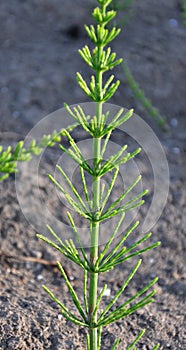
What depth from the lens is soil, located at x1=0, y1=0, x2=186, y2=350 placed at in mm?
2359

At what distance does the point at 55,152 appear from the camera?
→ 11.7ft

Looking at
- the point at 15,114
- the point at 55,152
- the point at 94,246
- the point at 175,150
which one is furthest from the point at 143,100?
the point at 94,246

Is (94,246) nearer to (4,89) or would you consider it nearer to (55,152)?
(55,152)

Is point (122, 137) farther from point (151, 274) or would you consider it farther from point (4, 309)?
point (4, 309)

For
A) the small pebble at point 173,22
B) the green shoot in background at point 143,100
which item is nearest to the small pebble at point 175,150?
the green shoot in background at point 143,100

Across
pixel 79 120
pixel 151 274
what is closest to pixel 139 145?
pixel 151 274

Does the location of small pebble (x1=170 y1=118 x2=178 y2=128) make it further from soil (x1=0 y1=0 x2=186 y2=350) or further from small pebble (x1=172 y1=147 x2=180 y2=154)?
small pebble (x1=172 y1=147 x2=180 y2=154)

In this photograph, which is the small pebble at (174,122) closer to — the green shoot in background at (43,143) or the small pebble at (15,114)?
the green shoot in background at (43,143)

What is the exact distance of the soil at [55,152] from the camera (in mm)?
2359

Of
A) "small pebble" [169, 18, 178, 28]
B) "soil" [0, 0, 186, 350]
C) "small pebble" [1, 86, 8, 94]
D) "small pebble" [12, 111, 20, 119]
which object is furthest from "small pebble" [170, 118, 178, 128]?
"small pebble" [169, 18, 178, 28]

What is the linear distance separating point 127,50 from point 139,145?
3.83 ft

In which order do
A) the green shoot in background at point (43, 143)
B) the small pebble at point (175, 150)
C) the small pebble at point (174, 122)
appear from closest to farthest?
the green shoot in background at point (43, 143) → the small pebble at point (175, 150) → the small pebble at point (174, 122)

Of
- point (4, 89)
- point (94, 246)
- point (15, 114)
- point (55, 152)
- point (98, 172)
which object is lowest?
point (94, 246)

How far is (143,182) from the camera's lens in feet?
11.3
